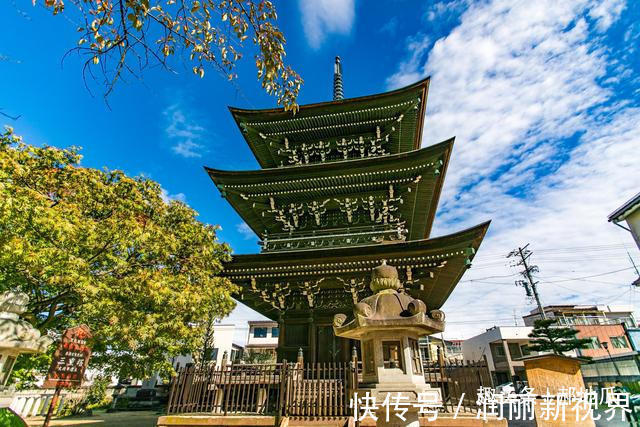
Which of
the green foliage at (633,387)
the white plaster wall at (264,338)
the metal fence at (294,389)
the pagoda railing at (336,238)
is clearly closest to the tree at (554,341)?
the green foliage at (633,387)

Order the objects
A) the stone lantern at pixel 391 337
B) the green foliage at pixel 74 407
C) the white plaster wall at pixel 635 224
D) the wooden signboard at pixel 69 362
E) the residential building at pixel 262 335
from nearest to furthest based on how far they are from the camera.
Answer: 1. the stone lantern at pixel 391 337
2. the wooden signboard at pixel 69 362
3. the white plaster wall at pixel 635 224
4. the green foliage at pixel 74 407
5. the residential building at pixel 262 335

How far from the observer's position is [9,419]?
485 centimetres

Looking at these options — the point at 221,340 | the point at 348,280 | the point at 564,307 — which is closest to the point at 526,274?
the point at 564,307

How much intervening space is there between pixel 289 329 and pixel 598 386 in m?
20.2

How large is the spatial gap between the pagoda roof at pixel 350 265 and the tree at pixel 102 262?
1418 millimetres

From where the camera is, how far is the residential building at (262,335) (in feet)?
148

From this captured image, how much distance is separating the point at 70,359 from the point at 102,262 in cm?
249

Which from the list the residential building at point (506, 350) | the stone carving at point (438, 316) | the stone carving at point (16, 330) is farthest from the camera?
the residential building at point (506, 350)

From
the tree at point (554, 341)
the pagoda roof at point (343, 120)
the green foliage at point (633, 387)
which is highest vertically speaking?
the pagoda roof at point (343, 120)

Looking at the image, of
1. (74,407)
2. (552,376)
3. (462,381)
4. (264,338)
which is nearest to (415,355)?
(462,381)

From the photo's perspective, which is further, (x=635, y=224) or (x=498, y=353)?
(x=498, y=353)

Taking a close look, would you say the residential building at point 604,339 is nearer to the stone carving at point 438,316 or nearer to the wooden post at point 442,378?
the wooden post at point 442,378

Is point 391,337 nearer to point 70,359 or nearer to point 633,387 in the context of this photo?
point 70,359

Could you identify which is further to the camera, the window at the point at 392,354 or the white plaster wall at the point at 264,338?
the white plaster wall at the point at 264,338
